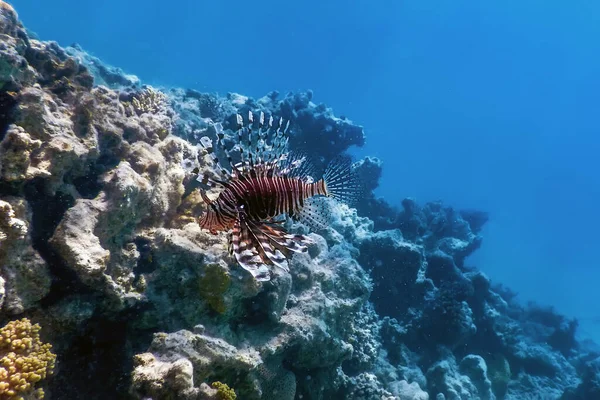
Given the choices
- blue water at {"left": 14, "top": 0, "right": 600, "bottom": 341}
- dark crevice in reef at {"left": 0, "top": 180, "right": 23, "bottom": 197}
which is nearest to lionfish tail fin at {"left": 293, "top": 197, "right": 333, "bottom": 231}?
dark crevice in reef at {"left": 0, "top": 180, "right": 23, "bottom": 197}

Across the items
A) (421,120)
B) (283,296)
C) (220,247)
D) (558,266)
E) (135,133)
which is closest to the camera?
(220,247)

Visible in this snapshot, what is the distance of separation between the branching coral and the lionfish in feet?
14.3

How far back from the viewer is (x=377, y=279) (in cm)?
930

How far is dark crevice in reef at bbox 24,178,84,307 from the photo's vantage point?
9.98 feet

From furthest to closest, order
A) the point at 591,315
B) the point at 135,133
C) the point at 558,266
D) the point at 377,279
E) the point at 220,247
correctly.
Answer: the point at 558,266 < the point at 591,315 < the point at 377,279 < the point at 135,133 < the point at 220,247

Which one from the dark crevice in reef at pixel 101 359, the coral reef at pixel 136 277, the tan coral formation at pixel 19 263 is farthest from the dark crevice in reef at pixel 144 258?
the tan coral formation at pixel 19 263

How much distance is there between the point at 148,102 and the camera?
7.00m

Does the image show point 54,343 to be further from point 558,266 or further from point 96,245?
point 558,266

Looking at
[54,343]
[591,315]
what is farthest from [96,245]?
[591,315]

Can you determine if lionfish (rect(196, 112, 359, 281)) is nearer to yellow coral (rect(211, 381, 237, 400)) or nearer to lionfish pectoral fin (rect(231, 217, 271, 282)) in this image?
lionfish pectoral fin (rect(231, 217, 271, 282))

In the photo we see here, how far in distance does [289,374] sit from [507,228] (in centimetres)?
7007

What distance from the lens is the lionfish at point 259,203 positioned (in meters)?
2.70

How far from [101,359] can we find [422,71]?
10936cm

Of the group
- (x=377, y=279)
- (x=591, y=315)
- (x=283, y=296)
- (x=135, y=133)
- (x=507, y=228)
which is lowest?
(x=283, y=296)
